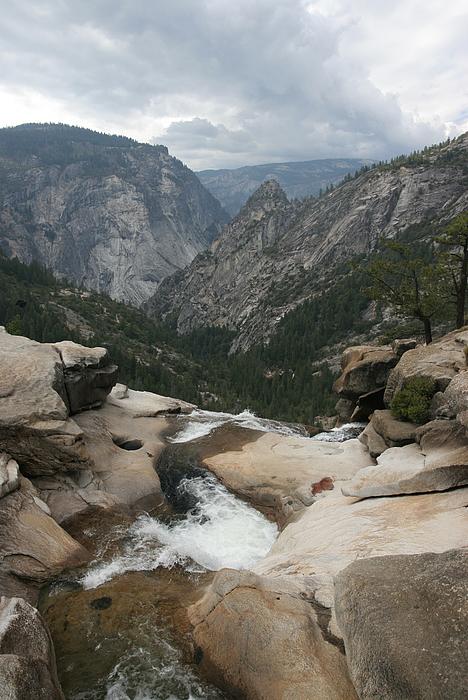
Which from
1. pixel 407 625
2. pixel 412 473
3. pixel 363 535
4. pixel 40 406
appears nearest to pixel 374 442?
pixel 412 473

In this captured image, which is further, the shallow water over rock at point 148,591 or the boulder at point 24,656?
the shallow water over rock at point 148,591

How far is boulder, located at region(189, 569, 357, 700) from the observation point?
11.2 m

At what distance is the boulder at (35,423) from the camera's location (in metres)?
25.9

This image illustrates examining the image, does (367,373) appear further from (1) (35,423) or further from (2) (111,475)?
(1) (35,423)

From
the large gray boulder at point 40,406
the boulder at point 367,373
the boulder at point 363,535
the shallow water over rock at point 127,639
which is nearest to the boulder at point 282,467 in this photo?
the boulder at point 363,535

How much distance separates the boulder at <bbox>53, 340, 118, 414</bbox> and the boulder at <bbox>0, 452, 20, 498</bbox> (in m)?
10.8

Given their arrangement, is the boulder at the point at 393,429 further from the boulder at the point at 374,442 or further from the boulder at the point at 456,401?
the boulder at the point at 456,401

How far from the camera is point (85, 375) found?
36.9 meters

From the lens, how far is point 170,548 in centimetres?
2272

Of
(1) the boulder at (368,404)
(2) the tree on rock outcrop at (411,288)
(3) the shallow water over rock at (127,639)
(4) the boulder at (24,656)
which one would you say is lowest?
(1) the boulder at (368,404)

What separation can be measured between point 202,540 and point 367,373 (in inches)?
909

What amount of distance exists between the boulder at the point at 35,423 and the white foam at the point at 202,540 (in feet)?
20.5

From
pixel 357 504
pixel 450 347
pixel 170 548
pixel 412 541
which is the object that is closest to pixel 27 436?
pixel 170 548

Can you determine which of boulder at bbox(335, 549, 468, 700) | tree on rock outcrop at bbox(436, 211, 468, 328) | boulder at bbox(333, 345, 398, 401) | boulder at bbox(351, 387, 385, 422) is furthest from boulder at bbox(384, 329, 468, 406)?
boulder at bbox(335, 549, 468, 700)
